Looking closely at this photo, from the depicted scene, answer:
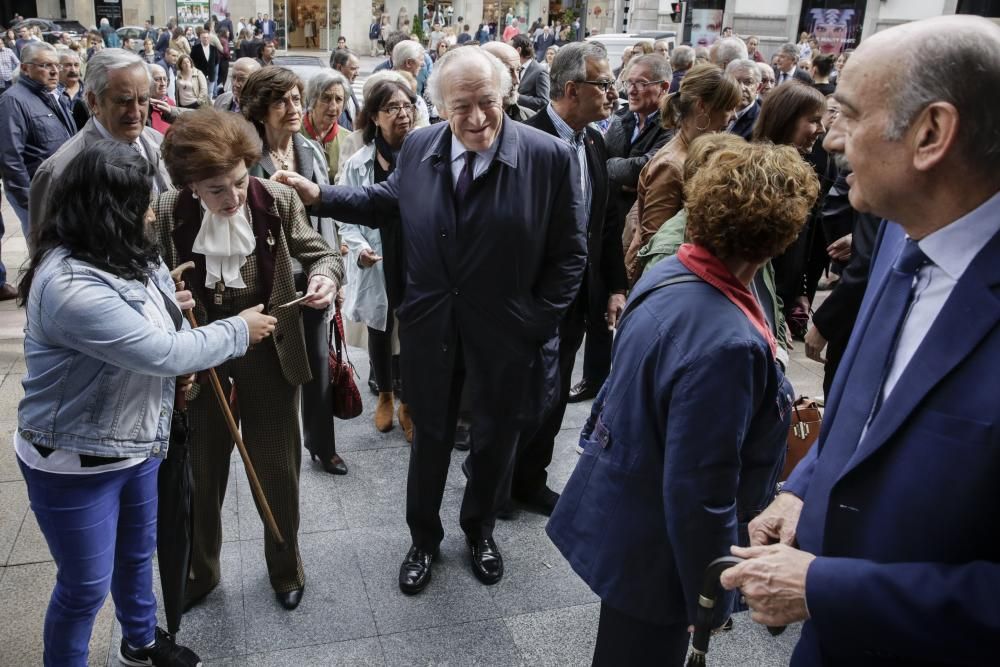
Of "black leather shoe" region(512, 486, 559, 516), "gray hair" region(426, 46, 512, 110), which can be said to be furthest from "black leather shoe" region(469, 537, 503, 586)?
"gray hair" region(426, 46, 512, 110)

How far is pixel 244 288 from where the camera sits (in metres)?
3.00

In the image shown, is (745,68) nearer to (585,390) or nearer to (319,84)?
(585,390)

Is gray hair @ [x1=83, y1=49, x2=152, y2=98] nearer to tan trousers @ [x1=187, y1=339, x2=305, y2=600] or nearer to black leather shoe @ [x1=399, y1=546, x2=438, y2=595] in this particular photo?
tan trousers @ [x1=187, y1=339, x2=305, y2=600]

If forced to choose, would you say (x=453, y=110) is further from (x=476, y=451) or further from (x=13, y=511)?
(x=13, y=511)

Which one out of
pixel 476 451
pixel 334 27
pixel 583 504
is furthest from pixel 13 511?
pixel 334 27

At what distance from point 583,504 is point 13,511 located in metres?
2.99

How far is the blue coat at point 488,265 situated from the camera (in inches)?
122

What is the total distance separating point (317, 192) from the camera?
131 inches

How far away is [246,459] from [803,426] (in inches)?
81.8

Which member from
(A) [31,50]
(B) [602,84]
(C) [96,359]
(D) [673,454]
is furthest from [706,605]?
(A) [31,50]

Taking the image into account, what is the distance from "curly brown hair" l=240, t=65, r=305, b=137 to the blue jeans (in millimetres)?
2232

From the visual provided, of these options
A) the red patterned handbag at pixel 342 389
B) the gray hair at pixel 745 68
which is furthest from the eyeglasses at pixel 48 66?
the gray hair at pixel 745 68

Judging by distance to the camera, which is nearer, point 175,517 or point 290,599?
point 175,517

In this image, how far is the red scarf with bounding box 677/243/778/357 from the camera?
206 cm
